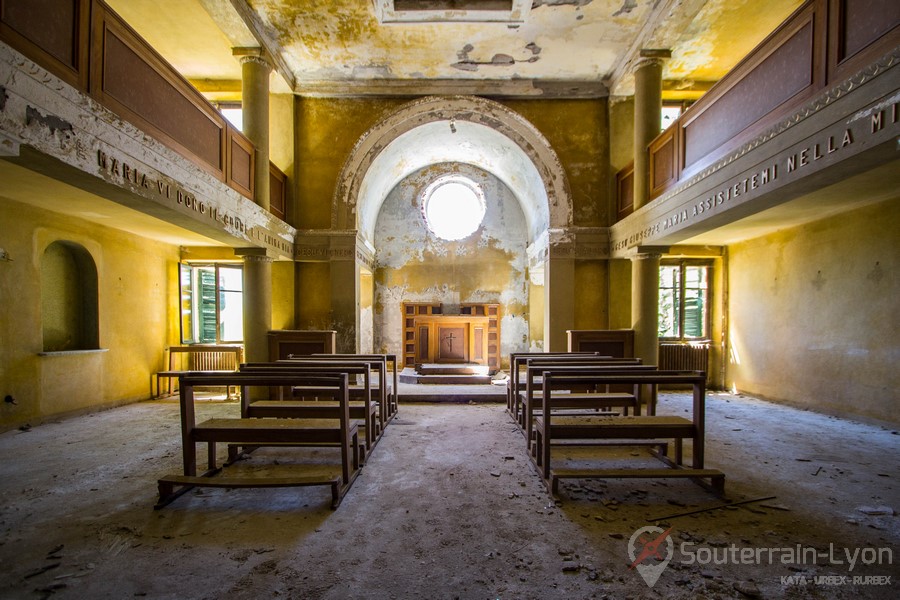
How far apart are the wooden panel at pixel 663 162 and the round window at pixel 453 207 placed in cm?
503

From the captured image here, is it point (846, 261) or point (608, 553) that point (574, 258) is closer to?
point (846, 261)

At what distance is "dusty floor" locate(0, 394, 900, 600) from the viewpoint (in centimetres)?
219

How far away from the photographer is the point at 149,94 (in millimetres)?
4164

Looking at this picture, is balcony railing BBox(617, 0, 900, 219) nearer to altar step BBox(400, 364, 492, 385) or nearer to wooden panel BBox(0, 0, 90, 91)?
altar step BBox(400, 364, 492, 385)

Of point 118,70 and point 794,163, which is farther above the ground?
point 118,70

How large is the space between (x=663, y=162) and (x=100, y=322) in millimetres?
9583

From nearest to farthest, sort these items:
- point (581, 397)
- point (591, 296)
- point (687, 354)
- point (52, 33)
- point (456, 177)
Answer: point (52, 33)
point (581, 397)
point (591, 296)
point (687, 354)
point (456, 177)

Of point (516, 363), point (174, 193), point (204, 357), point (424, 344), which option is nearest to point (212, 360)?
point (204, 357)

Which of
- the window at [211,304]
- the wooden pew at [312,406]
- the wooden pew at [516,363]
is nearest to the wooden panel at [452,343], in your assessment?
the wooden pew at [516,363]

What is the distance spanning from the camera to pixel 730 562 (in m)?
2.40

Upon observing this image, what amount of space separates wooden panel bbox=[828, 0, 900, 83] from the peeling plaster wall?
7.69m

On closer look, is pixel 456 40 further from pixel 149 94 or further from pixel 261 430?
pixel 261 430

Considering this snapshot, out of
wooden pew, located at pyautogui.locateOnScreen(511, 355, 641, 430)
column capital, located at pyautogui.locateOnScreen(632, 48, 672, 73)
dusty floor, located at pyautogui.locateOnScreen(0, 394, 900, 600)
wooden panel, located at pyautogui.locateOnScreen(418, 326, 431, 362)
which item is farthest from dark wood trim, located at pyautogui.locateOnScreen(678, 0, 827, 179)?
wooden panel, located at pyautogui.locateOnScreen(418, 326, 431, 362)

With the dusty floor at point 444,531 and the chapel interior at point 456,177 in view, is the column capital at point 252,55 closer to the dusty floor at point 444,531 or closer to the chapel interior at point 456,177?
the chapel interior at point 456,177
